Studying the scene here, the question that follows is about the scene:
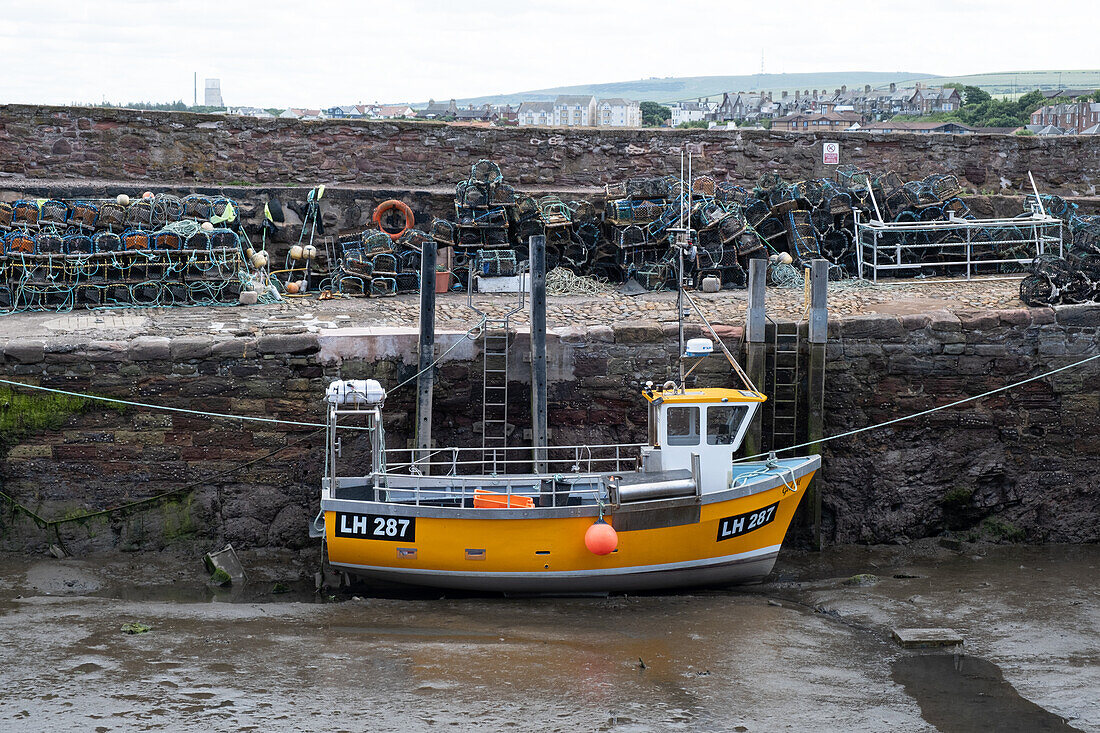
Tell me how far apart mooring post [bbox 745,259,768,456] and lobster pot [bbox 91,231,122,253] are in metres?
7.00

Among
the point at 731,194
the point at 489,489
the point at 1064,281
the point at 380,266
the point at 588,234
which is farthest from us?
the point at 731,194

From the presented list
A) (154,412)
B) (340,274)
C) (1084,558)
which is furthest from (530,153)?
(1084,558)

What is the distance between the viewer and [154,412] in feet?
33.8

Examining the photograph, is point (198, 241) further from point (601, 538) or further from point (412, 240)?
point (601, 538)

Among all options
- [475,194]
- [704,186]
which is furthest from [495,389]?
[704,186]

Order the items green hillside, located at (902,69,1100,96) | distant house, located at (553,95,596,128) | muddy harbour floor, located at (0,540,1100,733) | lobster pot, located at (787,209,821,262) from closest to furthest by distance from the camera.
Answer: muddy harbour floor, located at (0,540,1100,733), lobster pot, located at (787,209,821,262), distant house, located at (553,95,596,128), green hillside, located at (902,69,1100,96)

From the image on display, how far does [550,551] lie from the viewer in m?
9.23

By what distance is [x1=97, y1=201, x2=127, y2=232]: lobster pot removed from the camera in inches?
509

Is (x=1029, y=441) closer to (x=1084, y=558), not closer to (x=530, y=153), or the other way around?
(x=1084, y=558)

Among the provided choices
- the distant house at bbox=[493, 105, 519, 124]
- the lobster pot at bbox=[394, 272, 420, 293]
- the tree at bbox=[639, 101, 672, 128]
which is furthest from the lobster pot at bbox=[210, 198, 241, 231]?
the tree at bbox=[639, 101, 672, 128]

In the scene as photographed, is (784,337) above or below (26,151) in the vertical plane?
below

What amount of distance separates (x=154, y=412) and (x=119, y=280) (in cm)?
266

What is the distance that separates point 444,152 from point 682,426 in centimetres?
765

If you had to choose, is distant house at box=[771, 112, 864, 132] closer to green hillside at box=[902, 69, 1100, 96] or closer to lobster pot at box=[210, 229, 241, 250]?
lobster pot at box=[210, 229, 241, 250]
